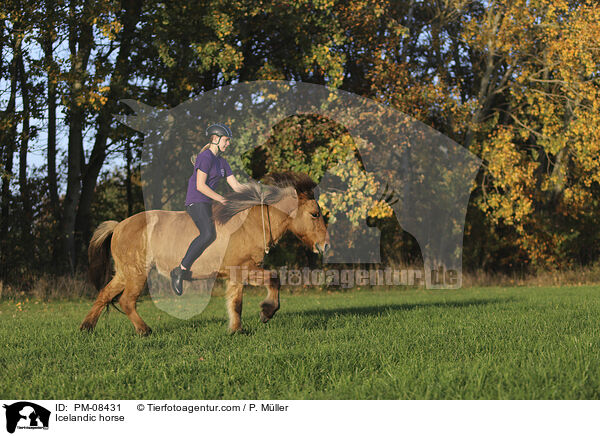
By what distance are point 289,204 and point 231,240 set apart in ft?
3.30

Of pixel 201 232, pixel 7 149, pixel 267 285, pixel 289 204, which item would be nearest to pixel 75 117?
pixel 7 149

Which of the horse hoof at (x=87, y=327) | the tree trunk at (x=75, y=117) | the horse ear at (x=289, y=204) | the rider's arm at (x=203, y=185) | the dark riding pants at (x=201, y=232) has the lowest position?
the horse hoof at (x=87, y=327)

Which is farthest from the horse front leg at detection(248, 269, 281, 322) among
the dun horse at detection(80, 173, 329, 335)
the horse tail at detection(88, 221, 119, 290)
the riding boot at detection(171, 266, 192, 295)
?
the horse tail at detection(88, 221, 119, 290)

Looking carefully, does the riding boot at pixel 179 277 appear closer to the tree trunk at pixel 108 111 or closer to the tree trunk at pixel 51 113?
the tree trunk at pixel 51 113

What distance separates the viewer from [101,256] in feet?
28.5

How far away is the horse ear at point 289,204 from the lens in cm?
814

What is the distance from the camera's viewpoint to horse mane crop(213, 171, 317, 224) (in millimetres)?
8031

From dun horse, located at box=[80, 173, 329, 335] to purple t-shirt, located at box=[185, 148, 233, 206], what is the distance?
1.16ft

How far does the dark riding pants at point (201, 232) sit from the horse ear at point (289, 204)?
102cm

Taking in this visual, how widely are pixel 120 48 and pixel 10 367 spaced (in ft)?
49.7

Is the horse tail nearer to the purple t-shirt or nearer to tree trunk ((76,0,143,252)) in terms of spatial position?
the purple t-shirt
